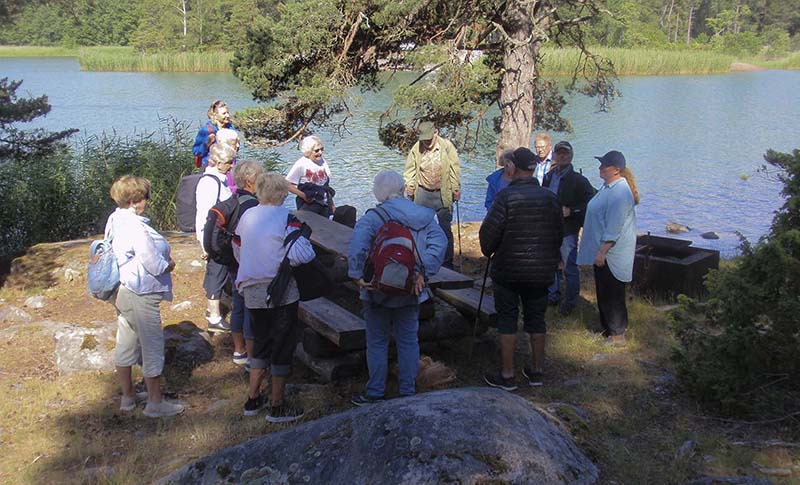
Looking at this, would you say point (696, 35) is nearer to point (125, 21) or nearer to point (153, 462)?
point (125, 21)

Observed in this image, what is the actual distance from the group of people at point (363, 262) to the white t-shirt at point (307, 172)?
5.74 ft

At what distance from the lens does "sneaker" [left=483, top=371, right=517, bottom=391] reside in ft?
16.5

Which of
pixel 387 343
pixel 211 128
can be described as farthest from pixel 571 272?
pixel 211 128

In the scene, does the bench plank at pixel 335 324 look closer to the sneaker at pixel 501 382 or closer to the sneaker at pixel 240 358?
the sneaker at pixel 240 358

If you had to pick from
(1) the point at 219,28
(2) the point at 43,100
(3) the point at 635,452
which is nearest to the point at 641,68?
(1) the point at 219,28

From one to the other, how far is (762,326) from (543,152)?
3.01 metres

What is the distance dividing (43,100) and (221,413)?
5.13m

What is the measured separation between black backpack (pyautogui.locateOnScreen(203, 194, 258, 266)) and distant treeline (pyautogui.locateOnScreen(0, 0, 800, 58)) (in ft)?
51.2

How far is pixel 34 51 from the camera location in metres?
50.5

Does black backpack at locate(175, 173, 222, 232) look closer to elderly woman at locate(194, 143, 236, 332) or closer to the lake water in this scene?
elderly woman at locate(194, 143, 236, 332)

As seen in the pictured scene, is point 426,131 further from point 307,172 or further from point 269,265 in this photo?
point 269,265

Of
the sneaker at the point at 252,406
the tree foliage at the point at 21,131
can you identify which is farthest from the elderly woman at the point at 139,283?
the tree foliage at the point at 21,131

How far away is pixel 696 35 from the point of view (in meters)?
65.4

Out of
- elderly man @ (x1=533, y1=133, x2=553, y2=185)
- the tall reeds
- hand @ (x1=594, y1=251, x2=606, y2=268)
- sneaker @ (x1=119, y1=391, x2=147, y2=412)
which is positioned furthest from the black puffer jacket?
the tall reeds
